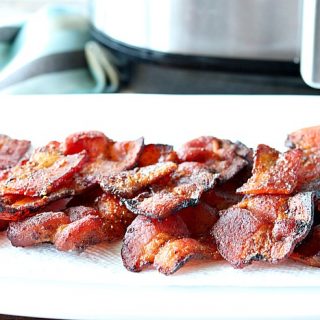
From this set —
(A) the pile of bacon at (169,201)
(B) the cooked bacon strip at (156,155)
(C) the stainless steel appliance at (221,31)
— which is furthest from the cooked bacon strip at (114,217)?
(C) the stainless steel appliance at (221,31)

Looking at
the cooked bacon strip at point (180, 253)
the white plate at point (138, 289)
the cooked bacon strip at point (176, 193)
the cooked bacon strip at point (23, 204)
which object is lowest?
the white plate at point (138, 289)

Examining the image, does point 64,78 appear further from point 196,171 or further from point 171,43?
point 196,171

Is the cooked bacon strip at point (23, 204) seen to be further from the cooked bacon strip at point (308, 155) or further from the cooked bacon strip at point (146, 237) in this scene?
the cooked bacon strip at point (308, 155)

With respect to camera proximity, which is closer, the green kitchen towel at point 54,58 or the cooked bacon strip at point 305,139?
the cooked bacon strip at point 305,139

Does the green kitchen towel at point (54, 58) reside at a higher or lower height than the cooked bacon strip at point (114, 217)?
higher

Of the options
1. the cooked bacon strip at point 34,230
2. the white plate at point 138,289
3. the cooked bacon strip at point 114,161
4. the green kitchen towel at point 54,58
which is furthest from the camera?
the green kitchen towel at point 54,58

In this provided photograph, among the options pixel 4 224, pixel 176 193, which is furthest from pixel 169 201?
pixel 4 224

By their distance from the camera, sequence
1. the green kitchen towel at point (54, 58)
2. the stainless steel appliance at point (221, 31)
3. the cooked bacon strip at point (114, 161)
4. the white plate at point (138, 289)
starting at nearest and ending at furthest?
the white plate at point (138, 289)
the cooked bacon strip at point (114, 161)
the stainless steel appliance at point (221, 31)
the green kitchen towel at point (54, 58)

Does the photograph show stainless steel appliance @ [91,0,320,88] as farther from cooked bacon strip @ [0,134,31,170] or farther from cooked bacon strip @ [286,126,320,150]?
cooked bacon strip @ [0,134,31,170]
